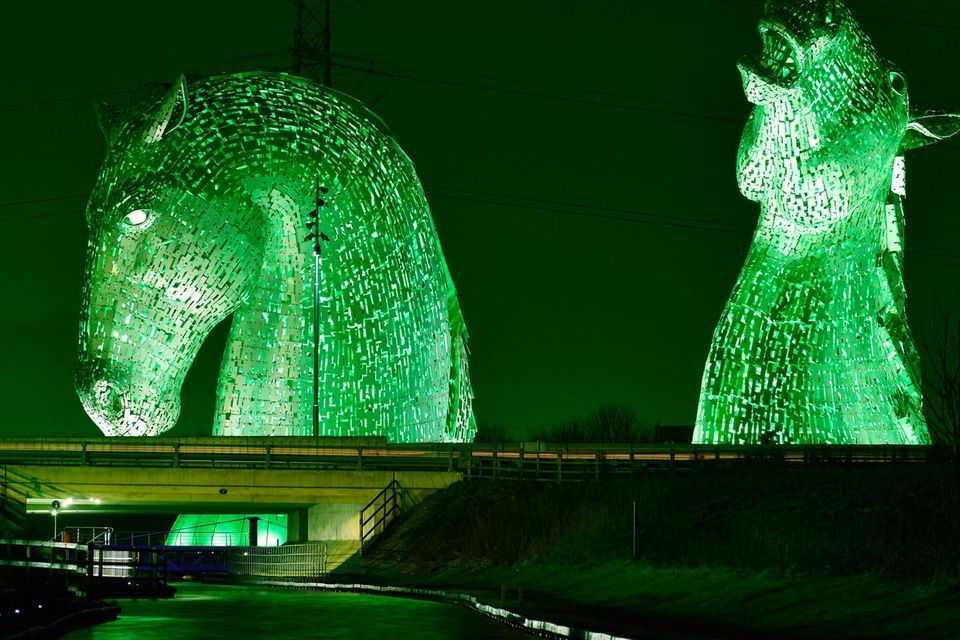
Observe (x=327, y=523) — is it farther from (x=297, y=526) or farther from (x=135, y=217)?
(x=135, y=217)

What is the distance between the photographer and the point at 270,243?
30.9 metres

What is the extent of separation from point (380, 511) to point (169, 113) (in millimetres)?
9076

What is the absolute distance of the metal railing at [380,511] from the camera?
102 ft

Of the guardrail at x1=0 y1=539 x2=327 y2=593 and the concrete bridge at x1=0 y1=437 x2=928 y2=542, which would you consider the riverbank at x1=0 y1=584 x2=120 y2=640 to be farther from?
the concrete bridge at x1=0 y1=437 x2=928 y2=542

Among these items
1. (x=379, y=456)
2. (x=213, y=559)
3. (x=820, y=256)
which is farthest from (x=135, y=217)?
(x=820, y=256)

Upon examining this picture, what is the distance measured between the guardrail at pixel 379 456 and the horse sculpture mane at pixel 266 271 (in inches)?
17.8

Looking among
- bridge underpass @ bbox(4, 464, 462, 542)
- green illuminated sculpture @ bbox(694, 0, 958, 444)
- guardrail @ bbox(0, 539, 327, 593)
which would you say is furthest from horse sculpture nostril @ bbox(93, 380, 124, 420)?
green illuminated sculpture @ bbox(694, 0, 958, 444)

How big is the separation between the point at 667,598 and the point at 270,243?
13.8 m

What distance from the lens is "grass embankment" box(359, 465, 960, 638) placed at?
16.6 metres

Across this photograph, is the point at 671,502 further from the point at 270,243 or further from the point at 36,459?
the point at 36,459

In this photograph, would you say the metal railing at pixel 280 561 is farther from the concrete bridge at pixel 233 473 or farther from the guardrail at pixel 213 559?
the concrete bridge at pixel 233 473

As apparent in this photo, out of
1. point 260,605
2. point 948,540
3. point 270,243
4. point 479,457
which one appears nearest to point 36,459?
point 270,243

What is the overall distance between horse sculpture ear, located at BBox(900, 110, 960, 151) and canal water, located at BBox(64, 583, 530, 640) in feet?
56.2

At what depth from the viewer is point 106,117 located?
29.7m
